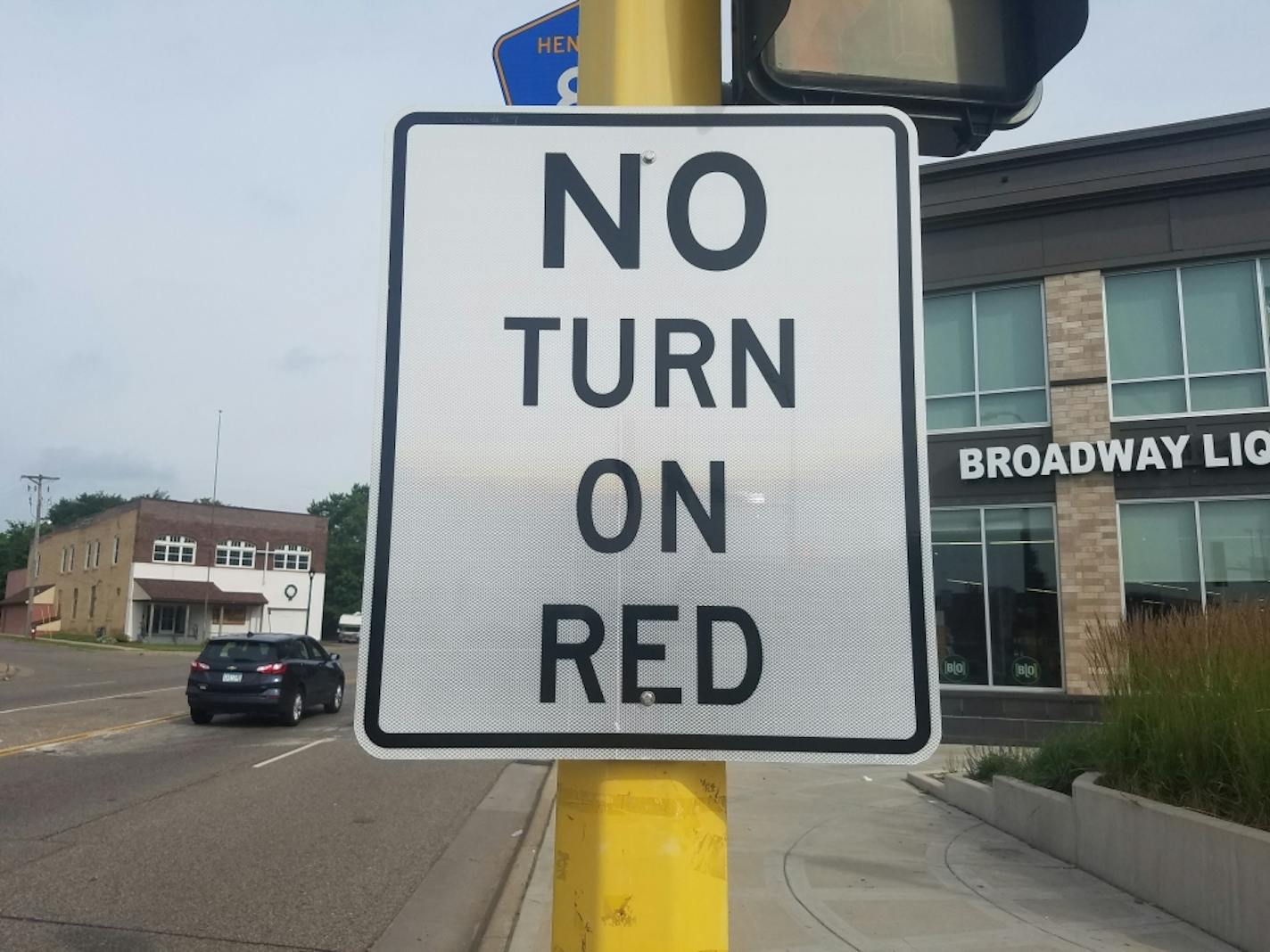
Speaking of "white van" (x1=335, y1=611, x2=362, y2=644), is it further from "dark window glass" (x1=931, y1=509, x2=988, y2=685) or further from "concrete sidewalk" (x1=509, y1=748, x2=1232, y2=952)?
"concrete sidewalk" (x1=509, y1=748, x2=1232, y2=952)

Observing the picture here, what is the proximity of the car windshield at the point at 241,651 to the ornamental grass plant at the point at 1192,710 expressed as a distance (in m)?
13.3

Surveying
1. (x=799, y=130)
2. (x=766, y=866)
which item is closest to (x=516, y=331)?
(x=799, y=130)

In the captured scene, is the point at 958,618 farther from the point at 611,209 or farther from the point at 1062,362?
the point at 611,209

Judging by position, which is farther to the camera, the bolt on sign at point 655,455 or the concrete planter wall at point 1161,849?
the concrete planter wall at point 1161,849

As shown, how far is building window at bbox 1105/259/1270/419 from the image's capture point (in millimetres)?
14742

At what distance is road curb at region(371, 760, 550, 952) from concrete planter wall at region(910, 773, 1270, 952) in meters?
4.08

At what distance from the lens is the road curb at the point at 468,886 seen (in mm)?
6020

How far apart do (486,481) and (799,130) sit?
0.77m

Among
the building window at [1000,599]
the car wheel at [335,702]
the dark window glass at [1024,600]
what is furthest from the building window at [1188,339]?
the car wheel at [335,702]

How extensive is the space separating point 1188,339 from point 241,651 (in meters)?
15.5

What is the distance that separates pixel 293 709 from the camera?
17172 mm

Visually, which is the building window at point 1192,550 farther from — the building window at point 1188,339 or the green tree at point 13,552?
the green tree at point 13,552

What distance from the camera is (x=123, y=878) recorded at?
705 cm

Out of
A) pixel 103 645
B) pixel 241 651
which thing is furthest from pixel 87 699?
pixel 103 645
